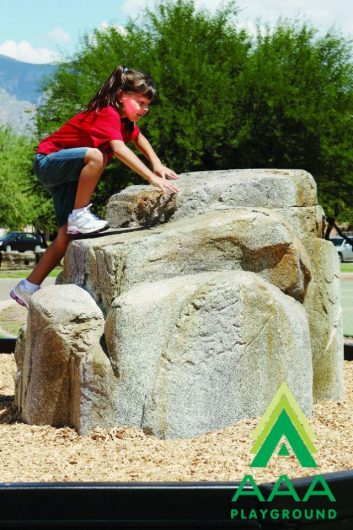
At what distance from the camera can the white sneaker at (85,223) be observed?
21.5 feet

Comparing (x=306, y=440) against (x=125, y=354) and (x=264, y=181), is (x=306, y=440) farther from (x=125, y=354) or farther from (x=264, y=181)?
(x=264, y=181)

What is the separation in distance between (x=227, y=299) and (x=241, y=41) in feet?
81.0

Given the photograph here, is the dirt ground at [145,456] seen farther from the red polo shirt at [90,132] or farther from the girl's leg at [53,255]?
the red polo shirt at [90,132]

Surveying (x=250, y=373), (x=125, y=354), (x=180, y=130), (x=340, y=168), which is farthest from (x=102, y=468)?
(x=340, y=168)

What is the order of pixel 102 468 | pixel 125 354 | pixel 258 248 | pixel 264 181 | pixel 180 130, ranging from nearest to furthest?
→ pixel 102 468 < pixel 125 354 < pixel 258 248 < pixel 264 181 < pixel 180 130

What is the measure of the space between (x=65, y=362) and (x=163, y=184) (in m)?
1.36

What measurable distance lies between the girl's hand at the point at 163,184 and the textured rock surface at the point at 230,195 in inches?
8.0

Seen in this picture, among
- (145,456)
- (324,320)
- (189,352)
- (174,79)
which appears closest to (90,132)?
(189,352)

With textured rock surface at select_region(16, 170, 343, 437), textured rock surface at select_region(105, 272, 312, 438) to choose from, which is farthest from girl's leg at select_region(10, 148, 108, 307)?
textured rock surface at select_region(105, 272, 312, 438)

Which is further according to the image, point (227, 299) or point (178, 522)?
point (227, 299)

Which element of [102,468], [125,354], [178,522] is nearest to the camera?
[178,522]

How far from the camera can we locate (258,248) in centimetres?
601

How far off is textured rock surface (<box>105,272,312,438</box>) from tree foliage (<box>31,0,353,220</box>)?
2142cm

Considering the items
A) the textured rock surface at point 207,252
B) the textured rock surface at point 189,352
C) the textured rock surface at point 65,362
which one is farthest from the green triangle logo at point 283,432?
the textured rock surface at point 65,362
